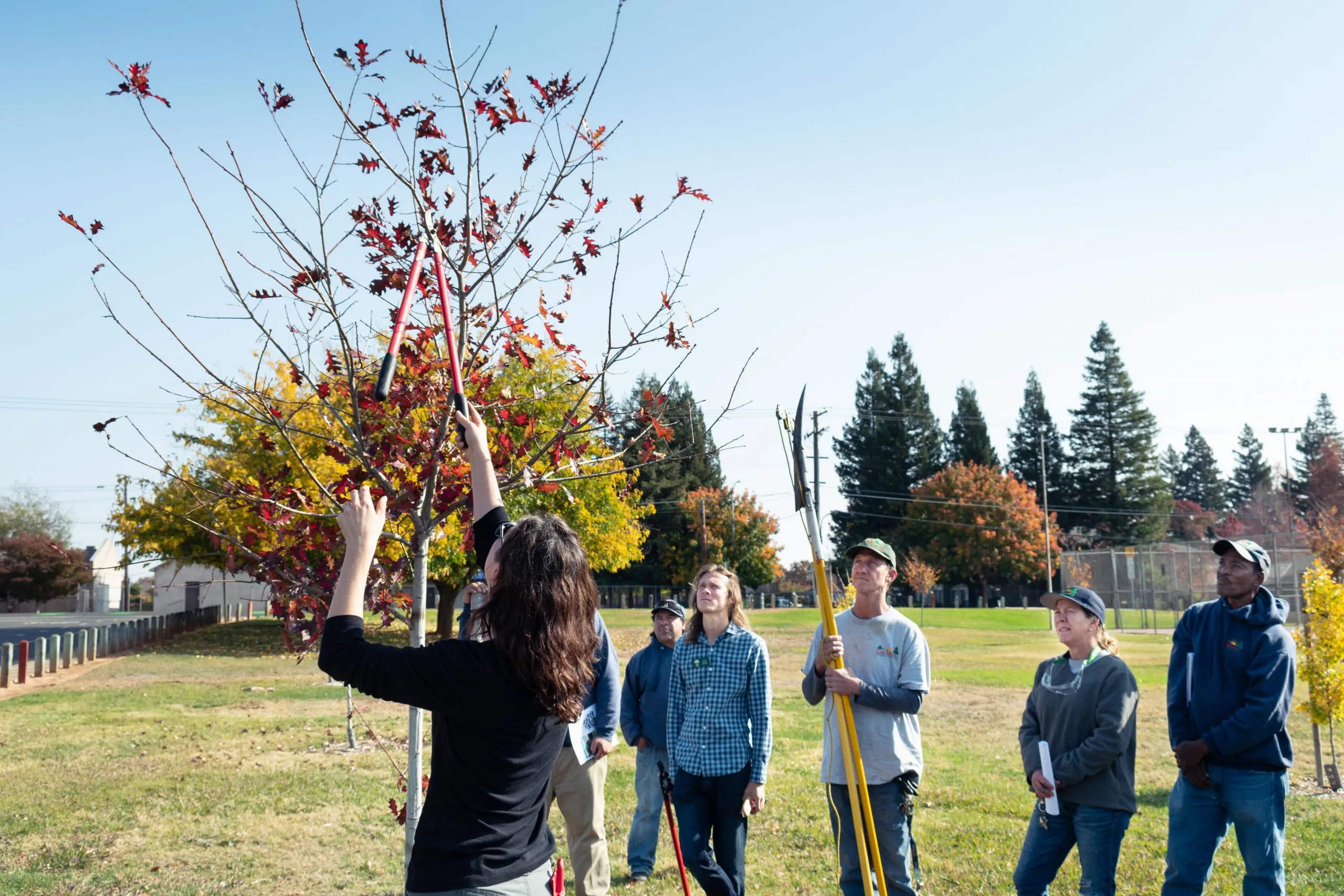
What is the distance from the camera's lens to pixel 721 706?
559 cm

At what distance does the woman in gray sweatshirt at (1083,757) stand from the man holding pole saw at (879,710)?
727mm

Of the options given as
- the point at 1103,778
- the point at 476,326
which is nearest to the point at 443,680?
the point at 476,326

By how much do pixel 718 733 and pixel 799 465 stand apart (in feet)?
7.03

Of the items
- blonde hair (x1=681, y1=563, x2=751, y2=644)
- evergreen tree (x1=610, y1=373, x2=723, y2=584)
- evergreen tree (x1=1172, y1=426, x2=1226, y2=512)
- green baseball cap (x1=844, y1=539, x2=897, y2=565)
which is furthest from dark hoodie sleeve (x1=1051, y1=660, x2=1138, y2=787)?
evergreen tree (x1=1172, y1=426, x2=1226, y2=512)

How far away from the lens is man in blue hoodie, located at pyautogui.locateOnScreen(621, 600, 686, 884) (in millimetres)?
7047

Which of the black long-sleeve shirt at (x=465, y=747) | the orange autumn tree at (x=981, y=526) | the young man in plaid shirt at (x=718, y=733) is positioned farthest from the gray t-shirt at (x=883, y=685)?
the orange autumn tree at (x=981, y=526)

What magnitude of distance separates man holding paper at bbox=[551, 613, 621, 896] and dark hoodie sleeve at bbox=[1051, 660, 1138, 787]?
2.58 metres

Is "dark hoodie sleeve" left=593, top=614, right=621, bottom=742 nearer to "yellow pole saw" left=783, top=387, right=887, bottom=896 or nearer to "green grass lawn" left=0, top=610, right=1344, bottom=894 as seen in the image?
"green grass lawn" left=0, top=610, right=1344, bottom=894

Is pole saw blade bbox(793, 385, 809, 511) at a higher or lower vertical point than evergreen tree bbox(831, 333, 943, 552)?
lower

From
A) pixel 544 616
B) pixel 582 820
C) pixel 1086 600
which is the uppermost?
pixel 544 616

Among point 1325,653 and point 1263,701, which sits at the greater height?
point 1263,701

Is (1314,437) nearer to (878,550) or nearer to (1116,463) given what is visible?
(1116,463)

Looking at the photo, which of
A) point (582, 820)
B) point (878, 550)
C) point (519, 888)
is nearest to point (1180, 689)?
point (878, 550)

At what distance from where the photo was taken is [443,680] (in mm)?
2643
